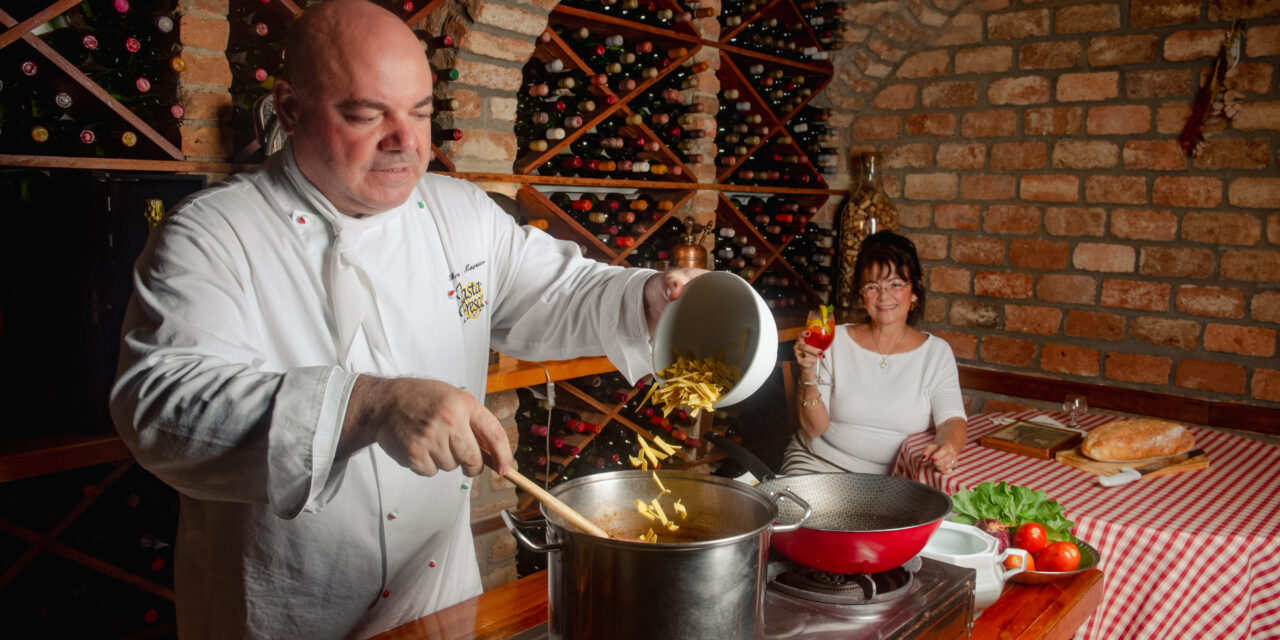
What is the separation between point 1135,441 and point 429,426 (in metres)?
2.37

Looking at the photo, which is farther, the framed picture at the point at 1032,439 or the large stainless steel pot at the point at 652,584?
the framed picture at the point at 1032,439

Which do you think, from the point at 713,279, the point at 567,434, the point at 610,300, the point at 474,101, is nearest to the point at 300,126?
the point at 610,300

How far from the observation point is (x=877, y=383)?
2994 millimetres

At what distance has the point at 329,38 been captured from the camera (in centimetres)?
138

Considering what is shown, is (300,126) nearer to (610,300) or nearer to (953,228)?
(610,300)

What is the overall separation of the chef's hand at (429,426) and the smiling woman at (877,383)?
2010 millimetres

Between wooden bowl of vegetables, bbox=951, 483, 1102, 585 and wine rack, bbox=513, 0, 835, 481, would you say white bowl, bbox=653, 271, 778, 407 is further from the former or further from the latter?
wine rack, bbox=513, 0, 835, 481

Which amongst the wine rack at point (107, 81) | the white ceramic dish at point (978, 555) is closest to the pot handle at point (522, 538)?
the white ceramic dish at point (978, 555)

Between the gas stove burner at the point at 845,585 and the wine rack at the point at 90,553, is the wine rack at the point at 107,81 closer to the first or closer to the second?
the wine rack at the point at 90,553

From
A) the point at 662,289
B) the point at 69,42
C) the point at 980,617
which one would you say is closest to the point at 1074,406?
the point at 980,617

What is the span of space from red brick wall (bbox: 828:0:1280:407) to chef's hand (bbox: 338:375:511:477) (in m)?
3.60

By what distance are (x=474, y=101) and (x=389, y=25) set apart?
123 centimetres

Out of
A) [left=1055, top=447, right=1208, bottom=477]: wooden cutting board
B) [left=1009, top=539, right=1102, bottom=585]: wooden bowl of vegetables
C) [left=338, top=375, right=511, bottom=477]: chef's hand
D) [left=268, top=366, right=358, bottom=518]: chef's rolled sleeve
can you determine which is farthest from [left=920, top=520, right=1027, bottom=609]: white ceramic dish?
[left=1055, top=447, right=1208, bottom=477]: wooden cutting board

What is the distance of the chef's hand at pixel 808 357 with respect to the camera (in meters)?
2.84
